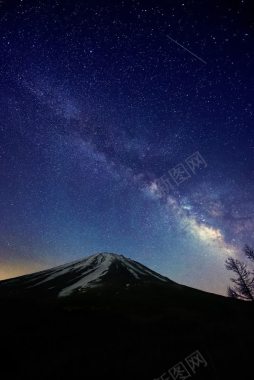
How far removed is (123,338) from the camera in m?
24.6

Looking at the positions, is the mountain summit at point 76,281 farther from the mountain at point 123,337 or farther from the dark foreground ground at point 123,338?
the dark foreground ground at point 123,338

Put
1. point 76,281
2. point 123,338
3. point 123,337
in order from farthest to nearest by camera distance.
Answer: point 76,281, point 123,337, point 123,338

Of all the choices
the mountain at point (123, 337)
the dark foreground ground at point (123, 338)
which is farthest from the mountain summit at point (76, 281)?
the dark foreground ground at point (123, 338)

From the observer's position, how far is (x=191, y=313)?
3409cm

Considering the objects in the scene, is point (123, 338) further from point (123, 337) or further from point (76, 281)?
point (76, 281)

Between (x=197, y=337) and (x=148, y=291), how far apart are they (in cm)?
2427

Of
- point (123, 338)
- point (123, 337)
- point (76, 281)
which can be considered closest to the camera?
point (123, 338)

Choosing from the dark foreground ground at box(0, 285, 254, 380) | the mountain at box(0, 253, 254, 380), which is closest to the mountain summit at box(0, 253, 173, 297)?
the mountain at box(0, 253, 254, 380)

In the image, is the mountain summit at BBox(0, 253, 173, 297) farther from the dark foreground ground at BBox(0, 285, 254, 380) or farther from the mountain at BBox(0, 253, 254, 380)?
the dark foreground ground at BBox(0, 285, 254, 380)

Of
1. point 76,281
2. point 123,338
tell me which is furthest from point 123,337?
point 76,281

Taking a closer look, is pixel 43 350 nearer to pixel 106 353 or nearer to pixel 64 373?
pixel 64 373

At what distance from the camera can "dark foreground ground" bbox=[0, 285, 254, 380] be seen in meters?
19.1

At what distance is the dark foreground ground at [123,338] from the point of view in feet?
62.5

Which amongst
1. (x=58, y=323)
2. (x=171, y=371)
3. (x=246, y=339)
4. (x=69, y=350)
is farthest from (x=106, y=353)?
(x=246, y=339)
